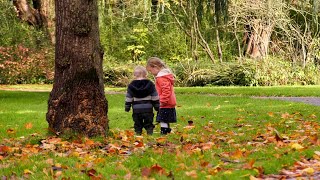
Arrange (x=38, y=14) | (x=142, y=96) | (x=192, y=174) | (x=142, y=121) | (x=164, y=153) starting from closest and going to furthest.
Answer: (x=192, y=174)
(x=164, y=153)
(x=142, y=96)
(x=142, y=121)
(x=38, y=14)

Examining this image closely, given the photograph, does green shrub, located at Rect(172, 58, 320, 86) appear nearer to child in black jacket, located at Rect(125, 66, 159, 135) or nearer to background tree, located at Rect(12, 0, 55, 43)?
background tree, located at Rect(12, 0, 55, 43)

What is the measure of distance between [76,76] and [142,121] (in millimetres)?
1604

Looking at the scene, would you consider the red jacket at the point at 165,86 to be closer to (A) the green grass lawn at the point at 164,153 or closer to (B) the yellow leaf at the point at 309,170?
(A) the green grass lawn at the point at 164,153

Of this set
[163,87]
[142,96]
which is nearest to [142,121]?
[142,96]

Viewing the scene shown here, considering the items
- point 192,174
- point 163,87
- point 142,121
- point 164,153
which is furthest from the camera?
point 142,121

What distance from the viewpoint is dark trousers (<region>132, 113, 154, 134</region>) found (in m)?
8.34

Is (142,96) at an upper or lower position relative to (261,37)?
lower

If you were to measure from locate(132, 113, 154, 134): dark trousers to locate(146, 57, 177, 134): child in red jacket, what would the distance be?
0.59ft

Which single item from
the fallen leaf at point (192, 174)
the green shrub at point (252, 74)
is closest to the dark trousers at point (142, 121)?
the fallen leaf at point (192, 174)

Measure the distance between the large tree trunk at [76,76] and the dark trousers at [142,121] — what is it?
1.05 meters

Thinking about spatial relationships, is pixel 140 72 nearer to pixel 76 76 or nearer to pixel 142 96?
pixel 142 96

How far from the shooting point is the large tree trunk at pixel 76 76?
287 inches

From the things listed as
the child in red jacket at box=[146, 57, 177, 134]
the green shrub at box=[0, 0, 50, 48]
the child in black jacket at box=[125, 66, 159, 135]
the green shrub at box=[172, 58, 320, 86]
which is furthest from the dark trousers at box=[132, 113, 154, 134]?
the green shrub at box=[0, 0, 50, 48]

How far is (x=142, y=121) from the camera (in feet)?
27.8
